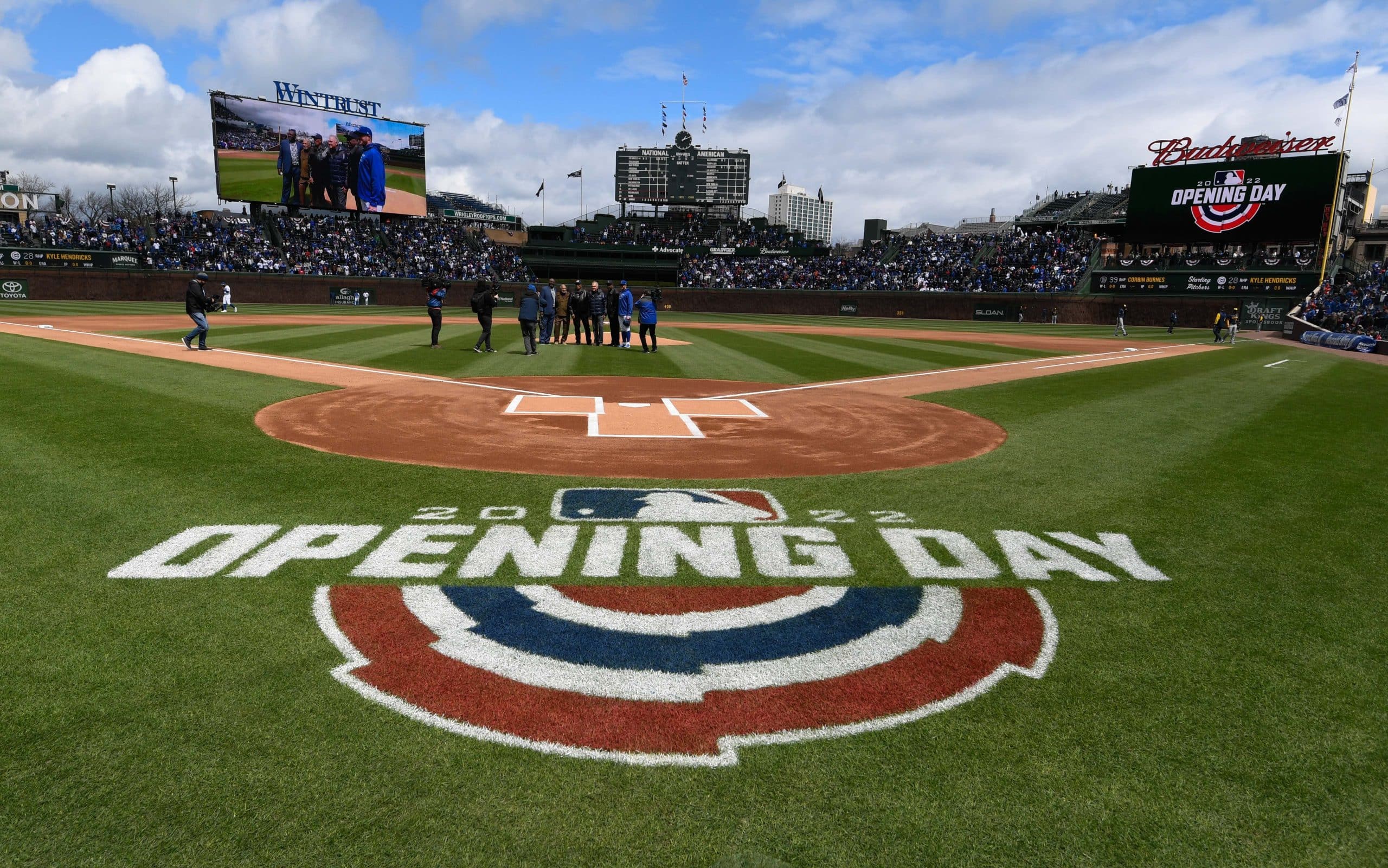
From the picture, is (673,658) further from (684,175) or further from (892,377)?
(684,175)

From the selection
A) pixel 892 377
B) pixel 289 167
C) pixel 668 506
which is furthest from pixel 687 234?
pixel 668 506

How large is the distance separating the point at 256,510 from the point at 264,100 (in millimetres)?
60547

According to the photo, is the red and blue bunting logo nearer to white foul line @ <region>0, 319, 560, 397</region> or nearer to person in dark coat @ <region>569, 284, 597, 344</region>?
person in dark coat @ <region>569, 284, 597, 344</region>

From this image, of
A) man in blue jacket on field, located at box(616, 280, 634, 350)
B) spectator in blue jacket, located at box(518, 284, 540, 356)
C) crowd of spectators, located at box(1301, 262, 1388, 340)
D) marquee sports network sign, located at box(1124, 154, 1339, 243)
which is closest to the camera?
spectator in blue jacket, located at box(518, 284, 540, 356)

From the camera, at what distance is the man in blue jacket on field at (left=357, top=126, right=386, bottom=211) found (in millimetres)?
59000

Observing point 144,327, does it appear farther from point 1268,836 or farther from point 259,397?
point 1268,836

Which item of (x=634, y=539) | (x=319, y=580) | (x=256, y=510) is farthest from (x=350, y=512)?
(x=634, y=539)

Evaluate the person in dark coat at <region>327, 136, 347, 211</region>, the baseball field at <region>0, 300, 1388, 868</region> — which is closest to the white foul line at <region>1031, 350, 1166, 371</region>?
the baseball field at <region>0, 300, 1388, 868</region>

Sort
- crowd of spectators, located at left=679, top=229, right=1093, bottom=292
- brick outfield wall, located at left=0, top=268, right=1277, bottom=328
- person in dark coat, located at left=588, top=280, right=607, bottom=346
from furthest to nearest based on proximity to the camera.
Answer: crowd of spectators, located at left=679, top=229, right=1093, bottom=292, brick outfield wall, located at left=0, top=268, right=1277, bottom=328, person in dark coat, located at left=588, top=280, right=607, bottom=346

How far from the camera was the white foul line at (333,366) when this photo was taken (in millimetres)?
13539

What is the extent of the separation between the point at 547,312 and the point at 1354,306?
43.6 metres

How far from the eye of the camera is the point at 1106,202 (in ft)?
241

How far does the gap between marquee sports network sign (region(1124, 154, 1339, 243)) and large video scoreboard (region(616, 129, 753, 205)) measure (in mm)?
40882

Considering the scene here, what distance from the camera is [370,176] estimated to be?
5950cm
